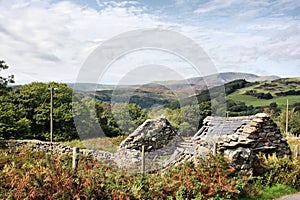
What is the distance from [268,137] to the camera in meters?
12.9

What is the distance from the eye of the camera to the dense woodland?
778 inches

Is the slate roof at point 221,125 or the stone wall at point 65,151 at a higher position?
the slate roof at point 221,125

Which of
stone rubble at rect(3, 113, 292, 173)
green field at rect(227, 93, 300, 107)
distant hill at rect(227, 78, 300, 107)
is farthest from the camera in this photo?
distant hill at rect(227, 78, 300, 107)

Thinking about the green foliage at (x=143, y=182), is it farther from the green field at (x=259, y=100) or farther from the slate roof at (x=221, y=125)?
the green field at (x=259, y=100)

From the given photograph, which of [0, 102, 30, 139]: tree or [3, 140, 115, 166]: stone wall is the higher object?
[0, 102, 30, 139]: tree

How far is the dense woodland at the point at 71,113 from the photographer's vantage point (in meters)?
19.8

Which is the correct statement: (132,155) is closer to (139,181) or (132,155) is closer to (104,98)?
(139,181)

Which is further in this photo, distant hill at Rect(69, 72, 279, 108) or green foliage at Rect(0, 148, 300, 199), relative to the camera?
distant hill at Rect(69, 72, 279, 108)

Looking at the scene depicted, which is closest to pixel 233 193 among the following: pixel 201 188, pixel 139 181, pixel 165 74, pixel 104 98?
pixel 201 188

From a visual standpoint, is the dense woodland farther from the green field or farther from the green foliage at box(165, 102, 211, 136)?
the green field

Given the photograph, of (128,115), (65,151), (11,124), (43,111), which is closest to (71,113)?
(43,111)

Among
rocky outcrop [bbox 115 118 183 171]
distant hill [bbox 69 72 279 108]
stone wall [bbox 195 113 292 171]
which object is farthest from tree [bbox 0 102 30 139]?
stone wall [bbox 195 113 292 171]

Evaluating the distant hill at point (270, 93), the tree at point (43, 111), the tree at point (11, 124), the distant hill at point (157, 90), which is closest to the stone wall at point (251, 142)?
the distant hill at point (157, 90)

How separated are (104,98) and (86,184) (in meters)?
13.2
